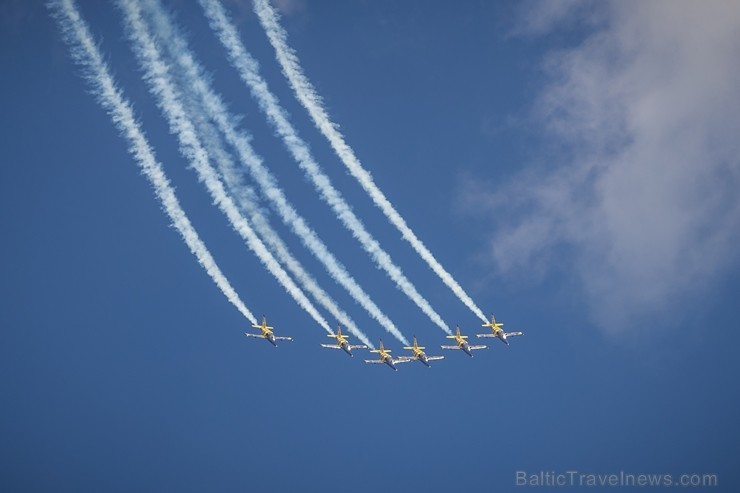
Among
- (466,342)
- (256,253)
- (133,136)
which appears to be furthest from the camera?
(466,342)

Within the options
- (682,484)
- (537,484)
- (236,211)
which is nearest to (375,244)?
(236,211)

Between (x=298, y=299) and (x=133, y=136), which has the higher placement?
(x=133, y=136)

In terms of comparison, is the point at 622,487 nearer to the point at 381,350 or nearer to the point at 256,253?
the point at 381,350

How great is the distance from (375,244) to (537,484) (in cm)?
4103

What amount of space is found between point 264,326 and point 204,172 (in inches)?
569

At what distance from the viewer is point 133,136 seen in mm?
34656

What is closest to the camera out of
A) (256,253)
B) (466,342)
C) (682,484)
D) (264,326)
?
(256,253)

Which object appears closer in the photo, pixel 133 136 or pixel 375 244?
pixel 133 136

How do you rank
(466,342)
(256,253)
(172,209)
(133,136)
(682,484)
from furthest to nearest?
(682,484) → (466,342) → (256,253) → (172,209) → (133,136)

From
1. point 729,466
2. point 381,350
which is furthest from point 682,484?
point 381,350

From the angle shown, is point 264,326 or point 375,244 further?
point 264,326

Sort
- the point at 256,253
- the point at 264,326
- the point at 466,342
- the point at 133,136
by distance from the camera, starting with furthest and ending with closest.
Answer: the point at 466,342 → the point at 264,326 → the point at 256,253 → the point at 133,136

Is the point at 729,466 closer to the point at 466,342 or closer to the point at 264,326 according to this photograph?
the point at 466,342

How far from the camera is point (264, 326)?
4756 centimetres
